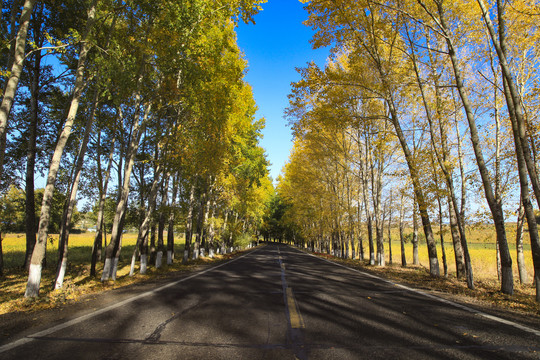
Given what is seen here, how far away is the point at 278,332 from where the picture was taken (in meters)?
3.45

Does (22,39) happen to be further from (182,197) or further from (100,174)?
(182,197)

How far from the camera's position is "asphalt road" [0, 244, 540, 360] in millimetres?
2826

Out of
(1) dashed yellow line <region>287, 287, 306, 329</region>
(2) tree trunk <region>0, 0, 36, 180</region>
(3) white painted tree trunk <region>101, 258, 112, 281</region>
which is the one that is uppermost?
(2) tree trunk <region>0, 0, 36, 180</region>

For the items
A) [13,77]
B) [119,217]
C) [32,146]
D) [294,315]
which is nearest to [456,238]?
[294,315]

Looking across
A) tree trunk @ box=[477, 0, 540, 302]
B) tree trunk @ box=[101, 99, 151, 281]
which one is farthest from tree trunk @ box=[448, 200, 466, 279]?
tree trunk @ box=[101, 99, 151, 281]

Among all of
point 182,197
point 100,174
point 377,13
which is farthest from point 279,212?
point 377,13

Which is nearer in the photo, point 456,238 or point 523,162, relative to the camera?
point 523,162

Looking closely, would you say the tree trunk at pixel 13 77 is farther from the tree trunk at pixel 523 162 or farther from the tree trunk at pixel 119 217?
the tree trunk at pixel 523 162

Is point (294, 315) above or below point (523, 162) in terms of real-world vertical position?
below

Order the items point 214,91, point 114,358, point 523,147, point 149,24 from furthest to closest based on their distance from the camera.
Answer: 1. point 214,91
2. point 149,24
3. point 523,147
4. point 114,358

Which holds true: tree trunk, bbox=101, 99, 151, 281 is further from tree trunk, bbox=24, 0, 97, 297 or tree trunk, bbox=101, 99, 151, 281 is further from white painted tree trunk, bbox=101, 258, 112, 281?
tree trunk, bbox=24, 0, 97, 297

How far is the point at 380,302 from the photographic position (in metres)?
5.13

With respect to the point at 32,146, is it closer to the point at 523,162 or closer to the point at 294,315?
the point at 294,315

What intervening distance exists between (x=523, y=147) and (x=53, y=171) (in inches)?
484
